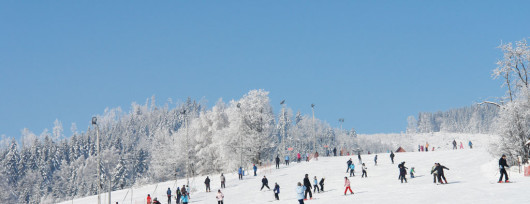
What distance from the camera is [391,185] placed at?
34.7 meters

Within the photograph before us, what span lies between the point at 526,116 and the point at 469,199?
63.9 feet

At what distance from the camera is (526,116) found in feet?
128

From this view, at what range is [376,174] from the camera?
43.4 m

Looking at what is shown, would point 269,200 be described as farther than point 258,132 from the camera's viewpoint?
No

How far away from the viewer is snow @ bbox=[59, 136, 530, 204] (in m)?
24.9

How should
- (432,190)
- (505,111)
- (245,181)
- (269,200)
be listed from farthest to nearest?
(245,181) < (505,111) < (269,200) < (432,190)

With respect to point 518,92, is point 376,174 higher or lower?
lower

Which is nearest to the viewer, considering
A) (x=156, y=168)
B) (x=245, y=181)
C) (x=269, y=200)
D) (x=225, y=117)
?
(x=269, y=200)

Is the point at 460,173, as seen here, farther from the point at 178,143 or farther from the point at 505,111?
the point at 178,143

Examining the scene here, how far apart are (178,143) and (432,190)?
64991 mm

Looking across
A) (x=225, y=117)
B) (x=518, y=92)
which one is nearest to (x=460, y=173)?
(x=518, y=92)

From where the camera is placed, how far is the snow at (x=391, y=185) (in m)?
24.9

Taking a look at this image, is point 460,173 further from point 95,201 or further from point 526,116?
point 95,201

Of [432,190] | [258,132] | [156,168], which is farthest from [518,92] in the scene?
[156,168]
